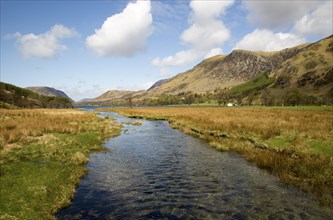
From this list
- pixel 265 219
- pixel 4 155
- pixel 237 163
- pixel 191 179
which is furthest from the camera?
pixel 237 163

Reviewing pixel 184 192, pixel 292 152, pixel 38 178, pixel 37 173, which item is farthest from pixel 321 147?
pixel 37 173

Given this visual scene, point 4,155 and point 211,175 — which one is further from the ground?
point 4,155

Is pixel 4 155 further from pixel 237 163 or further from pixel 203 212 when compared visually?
pixel 237 163

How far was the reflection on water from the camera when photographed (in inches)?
483

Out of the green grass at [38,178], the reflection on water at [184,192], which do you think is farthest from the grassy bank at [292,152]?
the green grass at [38,178]

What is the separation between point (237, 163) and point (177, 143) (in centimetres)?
1139

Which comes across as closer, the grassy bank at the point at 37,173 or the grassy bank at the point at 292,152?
the grassy bank at the point at 37,173

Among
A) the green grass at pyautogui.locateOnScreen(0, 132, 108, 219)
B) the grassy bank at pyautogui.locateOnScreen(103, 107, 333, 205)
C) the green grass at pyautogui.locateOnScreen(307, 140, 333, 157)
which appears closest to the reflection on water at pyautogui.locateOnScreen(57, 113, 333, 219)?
the green grass at pyautogui.locateOnScreen(0, 132, 108, 219)

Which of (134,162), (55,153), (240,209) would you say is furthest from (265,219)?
(55,153)

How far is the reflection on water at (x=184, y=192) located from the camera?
1227 centimetres

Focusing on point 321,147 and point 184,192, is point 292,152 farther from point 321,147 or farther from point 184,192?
point 184,192

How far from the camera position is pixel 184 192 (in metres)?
15.1

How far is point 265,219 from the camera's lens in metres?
11.6

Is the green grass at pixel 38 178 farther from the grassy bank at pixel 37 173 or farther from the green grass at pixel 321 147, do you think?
the green grass at pixel 321 147
